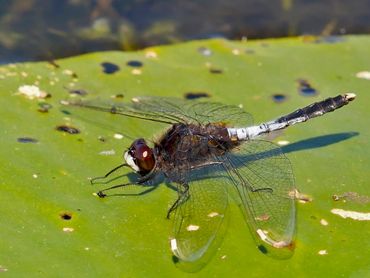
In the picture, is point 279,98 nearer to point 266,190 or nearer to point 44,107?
point 266,190

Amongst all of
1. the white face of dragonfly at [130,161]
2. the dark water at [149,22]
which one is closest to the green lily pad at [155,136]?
the white face of dragonfly at [130,161]

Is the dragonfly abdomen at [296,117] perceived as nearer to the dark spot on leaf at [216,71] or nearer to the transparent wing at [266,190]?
the transparent wing at [266,190]

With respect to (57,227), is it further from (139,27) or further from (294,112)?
(139,27)

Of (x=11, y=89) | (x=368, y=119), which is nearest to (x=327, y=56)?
(x=368, y=119)

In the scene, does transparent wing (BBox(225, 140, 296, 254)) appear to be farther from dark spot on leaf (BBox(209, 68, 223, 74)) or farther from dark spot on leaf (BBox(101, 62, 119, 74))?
dark spot on leaf (BBox(101, 62, 119, 74))

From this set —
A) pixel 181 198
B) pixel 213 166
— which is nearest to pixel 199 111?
pixel 213 166
